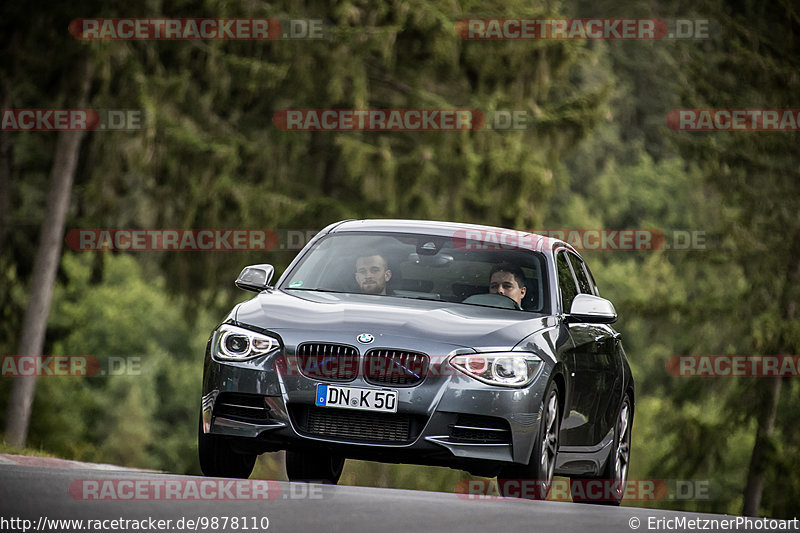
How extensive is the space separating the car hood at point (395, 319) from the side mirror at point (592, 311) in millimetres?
229

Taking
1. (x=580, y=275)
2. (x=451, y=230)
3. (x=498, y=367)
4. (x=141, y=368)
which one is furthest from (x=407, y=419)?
(x=141, y=368)

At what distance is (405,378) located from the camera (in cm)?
796

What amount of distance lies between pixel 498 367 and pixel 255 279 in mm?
2124

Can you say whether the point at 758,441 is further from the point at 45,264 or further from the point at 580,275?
the point at 580,275

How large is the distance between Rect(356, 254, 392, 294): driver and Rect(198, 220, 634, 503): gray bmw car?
22 mm

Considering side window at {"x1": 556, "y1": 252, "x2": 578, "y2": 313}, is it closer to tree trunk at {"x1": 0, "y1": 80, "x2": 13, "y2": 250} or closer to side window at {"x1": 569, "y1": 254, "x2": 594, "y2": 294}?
side window at {"x1": 569, "y1": 254, "x2": 594, "y2": 294}

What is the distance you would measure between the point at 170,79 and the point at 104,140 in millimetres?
1732

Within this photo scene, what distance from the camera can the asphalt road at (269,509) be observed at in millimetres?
6875

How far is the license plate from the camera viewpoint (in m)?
7.89

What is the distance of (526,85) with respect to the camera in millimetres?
30375

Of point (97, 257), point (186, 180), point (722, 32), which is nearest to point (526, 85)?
point (722, 32)

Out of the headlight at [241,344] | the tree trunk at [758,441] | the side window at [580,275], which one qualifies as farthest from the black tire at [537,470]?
the tree trunk at [758,441]

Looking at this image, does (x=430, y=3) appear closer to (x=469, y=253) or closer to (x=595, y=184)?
(x=469, y=253)

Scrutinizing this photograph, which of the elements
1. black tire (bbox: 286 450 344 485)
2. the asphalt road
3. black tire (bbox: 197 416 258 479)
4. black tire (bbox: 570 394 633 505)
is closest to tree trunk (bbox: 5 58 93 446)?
black tire (bbox: 286 450 344 485)
